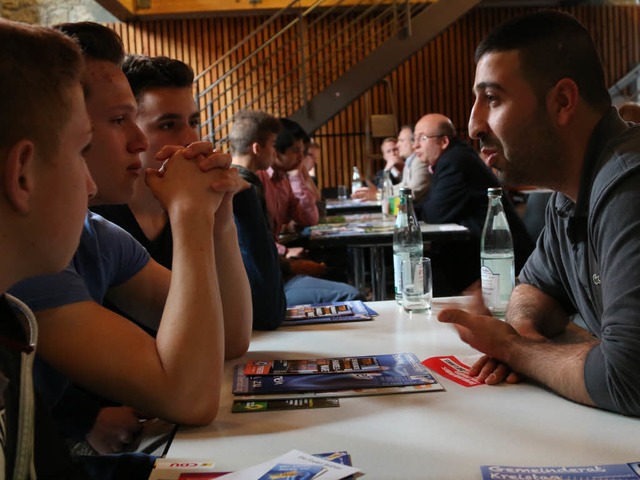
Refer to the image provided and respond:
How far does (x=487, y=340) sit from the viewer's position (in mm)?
1312

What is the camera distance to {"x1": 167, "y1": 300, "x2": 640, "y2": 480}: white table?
91cm

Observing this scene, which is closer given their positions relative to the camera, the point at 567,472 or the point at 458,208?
the point at 567,472

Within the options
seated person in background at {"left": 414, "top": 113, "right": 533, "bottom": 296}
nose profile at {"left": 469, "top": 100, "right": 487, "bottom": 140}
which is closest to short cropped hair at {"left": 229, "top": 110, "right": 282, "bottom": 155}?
seated person in background at {"left": 414, "top": 113, "right": 533, "bottom": 296}

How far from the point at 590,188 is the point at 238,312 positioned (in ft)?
2.73

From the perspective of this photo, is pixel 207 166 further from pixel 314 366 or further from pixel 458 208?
pixel 458 208

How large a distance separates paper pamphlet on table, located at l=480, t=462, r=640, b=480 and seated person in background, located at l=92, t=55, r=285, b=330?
1.01 m

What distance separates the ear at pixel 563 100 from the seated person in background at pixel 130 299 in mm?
748

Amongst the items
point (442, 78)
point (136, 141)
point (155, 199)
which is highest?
point (442, 78)

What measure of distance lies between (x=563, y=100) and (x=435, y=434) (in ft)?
2.96

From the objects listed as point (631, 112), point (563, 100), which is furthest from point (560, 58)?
point (631, 112)

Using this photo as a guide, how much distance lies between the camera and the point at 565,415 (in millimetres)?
1075

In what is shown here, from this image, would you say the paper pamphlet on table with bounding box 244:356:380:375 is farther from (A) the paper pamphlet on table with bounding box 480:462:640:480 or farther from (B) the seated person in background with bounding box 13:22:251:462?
(A) the paper pamphlet on table with bounding box 480:462:640:480

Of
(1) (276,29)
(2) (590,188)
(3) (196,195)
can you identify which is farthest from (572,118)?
(1) (276,29)

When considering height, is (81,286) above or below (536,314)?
above
